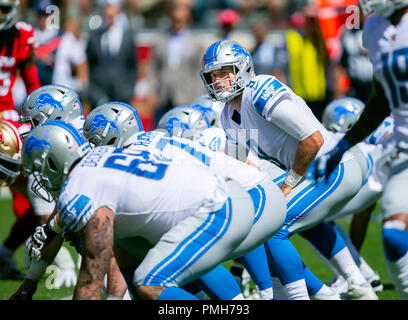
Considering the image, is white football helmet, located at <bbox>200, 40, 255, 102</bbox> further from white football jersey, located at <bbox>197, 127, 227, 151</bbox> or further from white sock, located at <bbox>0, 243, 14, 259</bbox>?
white sock, located at <bbox>0, 243, 14, 259</bbox>

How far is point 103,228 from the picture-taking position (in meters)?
3.52

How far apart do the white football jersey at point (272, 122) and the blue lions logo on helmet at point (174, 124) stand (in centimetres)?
62

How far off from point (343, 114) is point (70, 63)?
19.2 ft

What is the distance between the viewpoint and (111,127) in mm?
5090

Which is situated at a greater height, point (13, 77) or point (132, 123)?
point (132, 123)

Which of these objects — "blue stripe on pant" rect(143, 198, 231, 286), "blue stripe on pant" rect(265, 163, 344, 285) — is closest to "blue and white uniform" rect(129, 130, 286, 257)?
"blue stripe on pant" rect(143, 198, 231, 286)

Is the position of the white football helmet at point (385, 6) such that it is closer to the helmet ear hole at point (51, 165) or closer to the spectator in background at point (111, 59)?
the helmet ear hole at point (51, 165)

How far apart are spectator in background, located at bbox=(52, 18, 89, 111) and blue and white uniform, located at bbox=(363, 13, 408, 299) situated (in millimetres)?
7687

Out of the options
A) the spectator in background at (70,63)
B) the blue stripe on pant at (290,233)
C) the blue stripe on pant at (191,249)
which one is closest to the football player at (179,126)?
the blue stripe on pant at (290,233)

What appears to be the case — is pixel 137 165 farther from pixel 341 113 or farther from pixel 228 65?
pixel 341 113

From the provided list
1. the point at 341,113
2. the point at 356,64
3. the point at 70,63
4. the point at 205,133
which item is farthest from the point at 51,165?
the point at 70,63

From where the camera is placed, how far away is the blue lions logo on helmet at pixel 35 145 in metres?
3.80

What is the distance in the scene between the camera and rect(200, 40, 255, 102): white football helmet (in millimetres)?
5012

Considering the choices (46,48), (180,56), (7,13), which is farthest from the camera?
(46,48)
